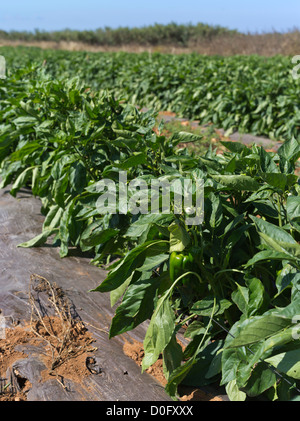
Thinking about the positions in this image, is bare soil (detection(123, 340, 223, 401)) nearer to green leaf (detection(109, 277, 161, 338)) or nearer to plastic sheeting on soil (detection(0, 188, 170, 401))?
plastic sheeting on soil (detection(0, 188, 170, 401))

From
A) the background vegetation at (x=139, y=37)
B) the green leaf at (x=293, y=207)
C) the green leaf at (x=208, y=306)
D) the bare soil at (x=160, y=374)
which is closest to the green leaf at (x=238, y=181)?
the green leaf at (x=293, y=207)

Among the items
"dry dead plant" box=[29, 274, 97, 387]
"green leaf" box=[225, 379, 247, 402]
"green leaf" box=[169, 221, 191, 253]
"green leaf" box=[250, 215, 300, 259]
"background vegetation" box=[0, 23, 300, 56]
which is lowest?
"dry dead plant" box=[29, 274, 97, 387]

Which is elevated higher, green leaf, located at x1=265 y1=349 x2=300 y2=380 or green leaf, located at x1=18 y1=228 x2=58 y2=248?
green leaf, located at x1=265 y1=349 x2=300 y2=380

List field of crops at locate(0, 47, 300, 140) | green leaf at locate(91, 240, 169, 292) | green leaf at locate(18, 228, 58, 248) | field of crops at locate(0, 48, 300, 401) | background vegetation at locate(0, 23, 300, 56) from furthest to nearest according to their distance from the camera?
background vegetation at locate(0, 23, 300, 56) → field of crops at locate(0, 47, 300, 140) → green leaf at locate(18, 228, 58, 248) → green leaf at locate(91, 240, 169, 292) → field of crops at locate(0, 48, 300, 401)

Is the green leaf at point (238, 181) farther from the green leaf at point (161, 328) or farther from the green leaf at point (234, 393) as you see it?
the green leaf at point (234, 393)

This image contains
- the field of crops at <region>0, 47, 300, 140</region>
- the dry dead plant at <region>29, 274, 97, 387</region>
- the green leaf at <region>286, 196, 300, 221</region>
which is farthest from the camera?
the field of crops at <region>0, 47, 300, 140</region>

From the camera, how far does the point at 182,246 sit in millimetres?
2188

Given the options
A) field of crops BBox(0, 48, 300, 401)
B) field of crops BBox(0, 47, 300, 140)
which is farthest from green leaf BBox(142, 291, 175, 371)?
field of crops BBox(0, 47, 300, 140)

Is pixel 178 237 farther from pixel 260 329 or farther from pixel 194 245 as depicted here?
pixel 260 329

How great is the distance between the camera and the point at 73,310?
9.49ft

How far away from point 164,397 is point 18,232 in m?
2.27

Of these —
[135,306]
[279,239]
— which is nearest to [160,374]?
[135,306]

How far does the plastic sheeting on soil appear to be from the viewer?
2.21 m
